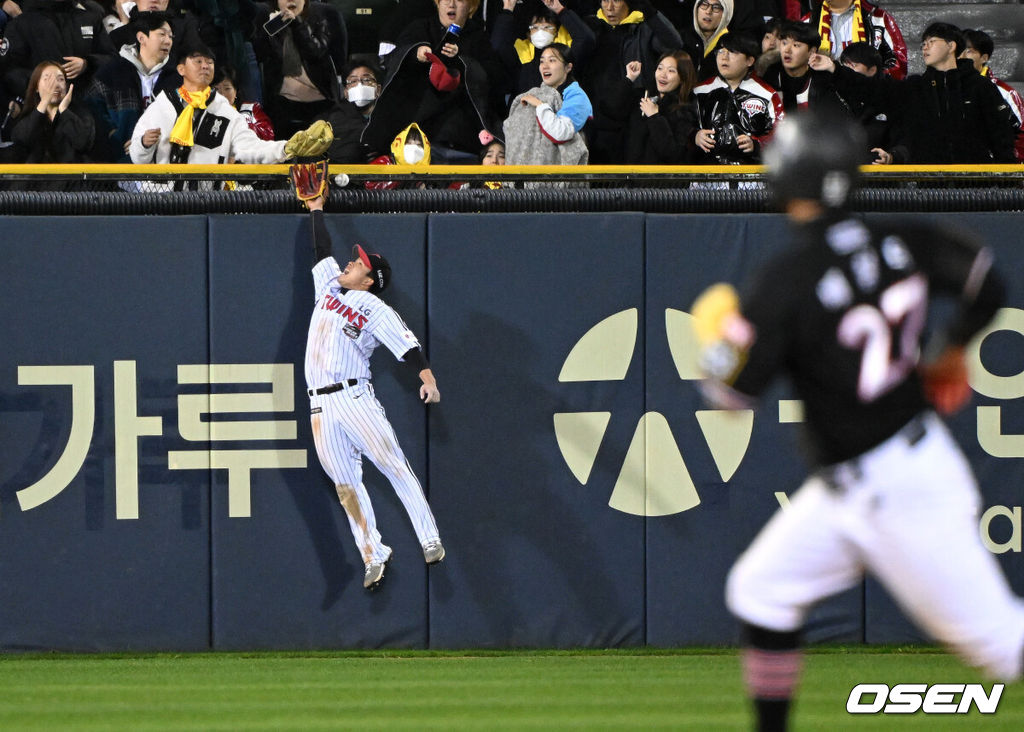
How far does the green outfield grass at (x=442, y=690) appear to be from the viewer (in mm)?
5637

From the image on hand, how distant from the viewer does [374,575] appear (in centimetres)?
733

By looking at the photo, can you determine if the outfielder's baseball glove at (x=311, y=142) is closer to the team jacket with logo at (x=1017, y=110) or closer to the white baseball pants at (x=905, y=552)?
the white baseball pants at (x=905, y=552)

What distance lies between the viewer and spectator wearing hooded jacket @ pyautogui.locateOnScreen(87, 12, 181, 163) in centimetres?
848

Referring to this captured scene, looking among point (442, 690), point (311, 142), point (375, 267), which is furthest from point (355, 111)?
point (442, 690)

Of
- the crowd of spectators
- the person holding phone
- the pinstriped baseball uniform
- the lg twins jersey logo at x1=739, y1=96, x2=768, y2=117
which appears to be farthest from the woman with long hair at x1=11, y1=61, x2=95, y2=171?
the lg twins jersey logo at x1=739, y1=96, x2=768, y2=117

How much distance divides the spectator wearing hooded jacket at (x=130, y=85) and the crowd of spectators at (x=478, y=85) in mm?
13

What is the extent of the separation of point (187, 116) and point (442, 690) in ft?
12.4

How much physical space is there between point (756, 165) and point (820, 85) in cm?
98

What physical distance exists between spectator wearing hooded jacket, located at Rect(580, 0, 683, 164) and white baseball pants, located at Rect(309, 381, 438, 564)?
2700 millimetres

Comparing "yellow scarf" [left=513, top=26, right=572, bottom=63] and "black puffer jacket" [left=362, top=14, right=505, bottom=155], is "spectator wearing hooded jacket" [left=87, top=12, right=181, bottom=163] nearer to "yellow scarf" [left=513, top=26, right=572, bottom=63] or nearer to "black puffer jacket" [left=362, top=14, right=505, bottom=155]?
"black puffer jacket" [left=362, top=14, right=505, bottom=155]

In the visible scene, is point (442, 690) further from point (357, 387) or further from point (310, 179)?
point (310, 179)

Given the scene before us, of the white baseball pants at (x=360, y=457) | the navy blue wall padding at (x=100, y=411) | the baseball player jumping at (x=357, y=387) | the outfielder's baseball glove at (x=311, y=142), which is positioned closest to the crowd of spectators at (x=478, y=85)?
the outfielder's baseball glove at (x=311, y=142)

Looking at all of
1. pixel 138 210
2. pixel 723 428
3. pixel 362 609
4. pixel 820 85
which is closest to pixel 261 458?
pixel 362 609

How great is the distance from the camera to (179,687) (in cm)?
640
